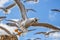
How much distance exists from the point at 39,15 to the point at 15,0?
471mm

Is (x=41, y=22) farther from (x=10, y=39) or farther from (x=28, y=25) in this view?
(x=10, y=39)

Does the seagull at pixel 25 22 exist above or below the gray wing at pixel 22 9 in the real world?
below

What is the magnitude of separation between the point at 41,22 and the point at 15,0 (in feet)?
1.85

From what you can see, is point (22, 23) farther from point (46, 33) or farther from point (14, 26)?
point (46, 33)

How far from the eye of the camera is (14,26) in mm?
3146

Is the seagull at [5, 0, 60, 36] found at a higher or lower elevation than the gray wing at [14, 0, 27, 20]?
lower

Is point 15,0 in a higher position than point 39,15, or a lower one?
higher

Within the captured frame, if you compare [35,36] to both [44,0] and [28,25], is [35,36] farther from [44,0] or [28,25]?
[44,0]

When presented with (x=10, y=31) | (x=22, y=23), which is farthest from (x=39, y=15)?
(x=10, y=31)

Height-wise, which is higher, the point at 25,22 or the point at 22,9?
the point at 22,9

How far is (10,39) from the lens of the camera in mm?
3102

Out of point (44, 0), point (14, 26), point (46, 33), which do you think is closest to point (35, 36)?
point (46, 33)

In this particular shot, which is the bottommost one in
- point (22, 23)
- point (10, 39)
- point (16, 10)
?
point (10, 39)

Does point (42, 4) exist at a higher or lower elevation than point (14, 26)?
higher
